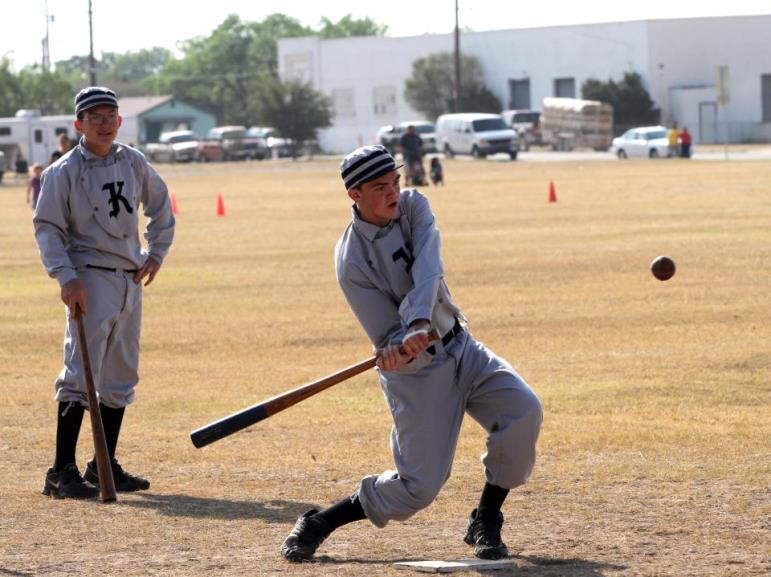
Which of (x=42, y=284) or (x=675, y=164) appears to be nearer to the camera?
(x=42, y=284)

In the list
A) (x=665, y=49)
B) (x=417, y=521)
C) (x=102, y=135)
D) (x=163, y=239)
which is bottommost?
(x=417, y=521)

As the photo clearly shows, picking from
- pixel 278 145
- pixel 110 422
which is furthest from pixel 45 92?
pixel 110 422

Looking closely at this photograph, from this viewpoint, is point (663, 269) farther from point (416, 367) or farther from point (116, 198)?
point (416, 367)

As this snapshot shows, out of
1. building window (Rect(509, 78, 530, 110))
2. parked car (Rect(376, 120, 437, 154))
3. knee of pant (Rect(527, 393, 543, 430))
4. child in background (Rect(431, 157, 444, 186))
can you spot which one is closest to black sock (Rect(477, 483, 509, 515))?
knee of pant (Rect(527, 393, 543, 430))

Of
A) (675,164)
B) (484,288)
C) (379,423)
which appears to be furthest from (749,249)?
(675,164)

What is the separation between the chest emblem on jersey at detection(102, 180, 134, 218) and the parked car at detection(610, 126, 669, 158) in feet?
198

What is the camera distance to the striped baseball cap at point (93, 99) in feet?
27.1

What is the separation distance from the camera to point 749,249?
866 inches

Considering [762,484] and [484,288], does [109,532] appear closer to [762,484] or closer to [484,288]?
[762,484]

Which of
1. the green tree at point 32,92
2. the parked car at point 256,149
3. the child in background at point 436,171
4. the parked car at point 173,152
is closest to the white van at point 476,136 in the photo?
the parked car at point 256,149

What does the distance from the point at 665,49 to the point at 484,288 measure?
256 feet

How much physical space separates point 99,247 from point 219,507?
1511 millimetres

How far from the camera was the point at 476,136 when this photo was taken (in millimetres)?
73438

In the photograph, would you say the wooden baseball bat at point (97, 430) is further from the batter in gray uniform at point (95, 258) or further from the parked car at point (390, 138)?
the parked car at point (390, 138)
